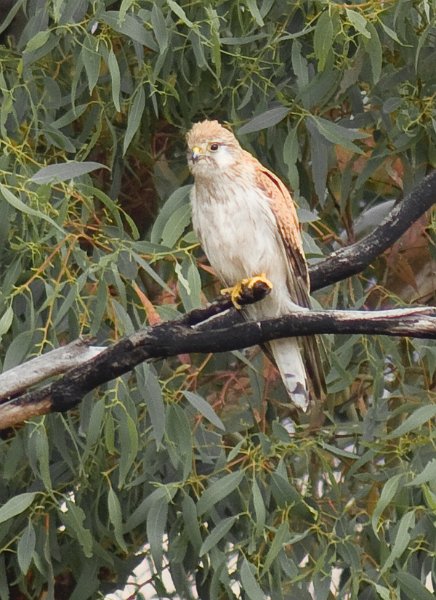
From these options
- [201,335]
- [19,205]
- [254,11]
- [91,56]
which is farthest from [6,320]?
[254,11]

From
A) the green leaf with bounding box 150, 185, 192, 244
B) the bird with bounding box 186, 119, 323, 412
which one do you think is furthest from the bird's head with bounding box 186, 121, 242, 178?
the green leaf with bounding box 150, 185, 192, 244

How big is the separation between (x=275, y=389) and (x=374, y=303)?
1.15ft

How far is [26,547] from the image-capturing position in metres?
3.47

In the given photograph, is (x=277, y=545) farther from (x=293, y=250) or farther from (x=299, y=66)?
(x=299, y=66)

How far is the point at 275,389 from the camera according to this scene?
161 inches

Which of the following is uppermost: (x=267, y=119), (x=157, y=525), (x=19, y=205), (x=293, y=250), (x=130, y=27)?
(x=130, y=27)

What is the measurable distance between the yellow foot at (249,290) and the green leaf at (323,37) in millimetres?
511

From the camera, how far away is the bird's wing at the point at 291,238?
11.3ft

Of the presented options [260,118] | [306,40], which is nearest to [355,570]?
[260,118]

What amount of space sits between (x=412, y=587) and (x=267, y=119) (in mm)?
1138

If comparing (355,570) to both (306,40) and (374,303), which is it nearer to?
(374,303)

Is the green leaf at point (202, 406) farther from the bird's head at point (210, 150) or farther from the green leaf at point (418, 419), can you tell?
the bird's head at point (210, 150)

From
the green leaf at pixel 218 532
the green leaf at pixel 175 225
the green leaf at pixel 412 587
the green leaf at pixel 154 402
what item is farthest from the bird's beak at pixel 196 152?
the green leaf at pixel 412 587

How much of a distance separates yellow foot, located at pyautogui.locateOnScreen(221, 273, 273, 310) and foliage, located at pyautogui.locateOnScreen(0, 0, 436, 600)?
4.2 inches
